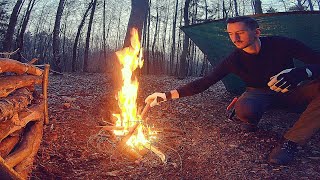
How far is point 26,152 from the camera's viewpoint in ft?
9.56

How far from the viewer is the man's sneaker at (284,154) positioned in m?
3.12

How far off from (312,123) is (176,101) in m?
4.02

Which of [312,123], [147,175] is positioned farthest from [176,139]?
[312,123]

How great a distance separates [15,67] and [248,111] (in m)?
3.13

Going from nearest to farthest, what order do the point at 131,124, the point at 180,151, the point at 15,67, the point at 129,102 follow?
the point at 15,67 < the point at 180,151 < the point at 131,124 < the point at 129,102

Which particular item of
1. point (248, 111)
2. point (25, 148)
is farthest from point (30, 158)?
point (248, 111)

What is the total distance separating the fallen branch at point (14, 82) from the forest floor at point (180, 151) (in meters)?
0.76

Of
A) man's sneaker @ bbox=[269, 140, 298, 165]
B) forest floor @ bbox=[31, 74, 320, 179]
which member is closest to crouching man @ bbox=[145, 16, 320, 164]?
man's sneaker @ bbox=[269, 140, 298, 165]

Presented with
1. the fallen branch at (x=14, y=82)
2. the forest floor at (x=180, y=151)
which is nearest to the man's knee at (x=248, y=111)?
Answer: the forest floor at (x=180, y=151)

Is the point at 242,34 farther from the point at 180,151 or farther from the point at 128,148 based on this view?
the point at 128,148

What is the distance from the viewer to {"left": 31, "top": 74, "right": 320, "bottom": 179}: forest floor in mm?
3035

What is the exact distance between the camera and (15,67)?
3580mm

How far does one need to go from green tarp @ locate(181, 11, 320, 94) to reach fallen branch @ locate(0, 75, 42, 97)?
3314 mm

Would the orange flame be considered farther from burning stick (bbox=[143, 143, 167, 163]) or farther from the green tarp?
the green tarp
